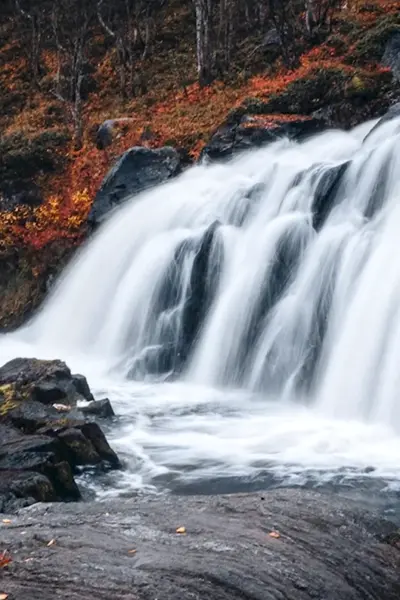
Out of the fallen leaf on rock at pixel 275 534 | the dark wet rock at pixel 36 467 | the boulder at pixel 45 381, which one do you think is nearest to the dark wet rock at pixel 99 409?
the boulder at pixel 45 381

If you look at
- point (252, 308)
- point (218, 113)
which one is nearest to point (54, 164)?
point (218, 113)

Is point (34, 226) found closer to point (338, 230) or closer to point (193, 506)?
point (338, 230)

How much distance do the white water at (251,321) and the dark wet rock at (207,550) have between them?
88.2 inches

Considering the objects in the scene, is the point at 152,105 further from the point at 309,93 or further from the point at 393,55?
the point at 393,55

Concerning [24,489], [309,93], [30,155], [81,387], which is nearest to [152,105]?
[30,155]

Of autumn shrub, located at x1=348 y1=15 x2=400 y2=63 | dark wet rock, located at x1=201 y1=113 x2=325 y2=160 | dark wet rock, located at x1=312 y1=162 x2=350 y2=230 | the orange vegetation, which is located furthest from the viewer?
autumn shrub, located at x1=348 y1=15 x2=400 y2=63

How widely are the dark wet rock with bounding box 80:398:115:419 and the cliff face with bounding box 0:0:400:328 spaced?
843 cm

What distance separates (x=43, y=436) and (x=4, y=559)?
3646mm

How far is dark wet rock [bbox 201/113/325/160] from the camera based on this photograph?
1917 cm

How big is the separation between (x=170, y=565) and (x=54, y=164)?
19.6m

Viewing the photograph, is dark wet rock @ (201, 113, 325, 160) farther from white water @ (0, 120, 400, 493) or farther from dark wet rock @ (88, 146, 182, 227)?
dark wet rock @ (88, 146, 182, 227)

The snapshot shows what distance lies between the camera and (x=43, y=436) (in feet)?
28.3

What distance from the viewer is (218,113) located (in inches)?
877

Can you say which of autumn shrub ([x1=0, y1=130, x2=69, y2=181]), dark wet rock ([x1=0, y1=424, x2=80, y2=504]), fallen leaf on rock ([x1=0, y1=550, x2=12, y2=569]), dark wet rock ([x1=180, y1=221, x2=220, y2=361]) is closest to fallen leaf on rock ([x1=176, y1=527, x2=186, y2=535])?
fallen leaf on rock ([x1=0, y1=550, x2=12, y2=569])
